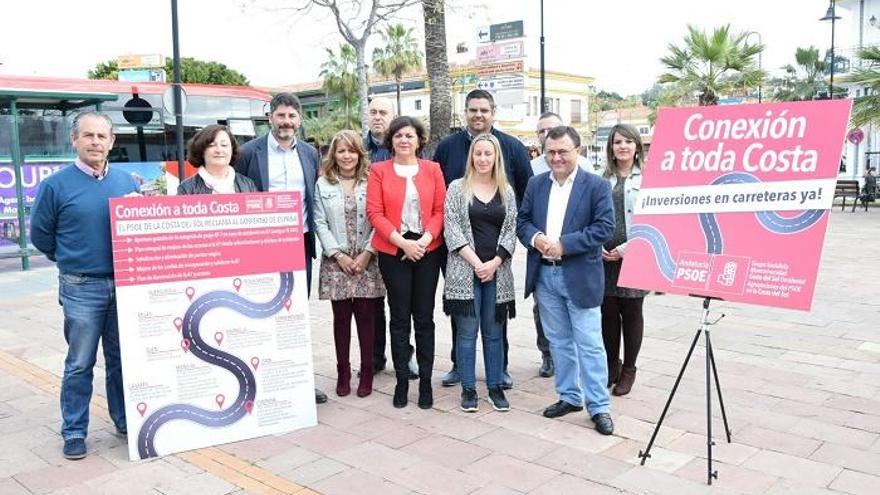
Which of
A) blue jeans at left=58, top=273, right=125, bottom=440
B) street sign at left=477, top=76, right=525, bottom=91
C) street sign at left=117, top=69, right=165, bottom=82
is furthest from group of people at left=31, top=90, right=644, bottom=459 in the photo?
street sign at left=117, top=69, right=165, bottom=82

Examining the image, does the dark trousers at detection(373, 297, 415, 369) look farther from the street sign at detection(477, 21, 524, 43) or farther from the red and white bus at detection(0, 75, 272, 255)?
the street sign at detection(477, 21, 524, 43)

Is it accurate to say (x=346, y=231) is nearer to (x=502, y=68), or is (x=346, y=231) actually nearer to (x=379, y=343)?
(x=379, y=343)

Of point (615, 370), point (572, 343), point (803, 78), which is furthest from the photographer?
point (803, 78)

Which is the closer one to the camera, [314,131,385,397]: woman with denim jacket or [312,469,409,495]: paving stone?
[312,469,409,495]: paving stone

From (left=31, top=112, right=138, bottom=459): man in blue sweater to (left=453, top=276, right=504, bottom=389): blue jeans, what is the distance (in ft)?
6.68

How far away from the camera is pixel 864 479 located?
11.3ft

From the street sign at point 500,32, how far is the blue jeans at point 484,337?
38.9 ft

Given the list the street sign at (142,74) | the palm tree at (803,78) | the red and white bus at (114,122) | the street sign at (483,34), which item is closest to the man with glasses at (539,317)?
the red and white bus at (114,122)

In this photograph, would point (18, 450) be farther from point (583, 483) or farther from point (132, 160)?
point (132, 160)

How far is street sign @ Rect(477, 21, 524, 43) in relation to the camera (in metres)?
15.4

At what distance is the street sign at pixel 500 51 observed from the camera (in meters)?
15.5

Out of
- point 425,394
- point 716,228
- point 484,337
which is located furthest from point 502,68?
point 716,228

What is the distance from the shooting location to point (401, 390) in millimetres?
4727

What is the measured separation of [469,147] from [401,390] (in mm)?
1692
